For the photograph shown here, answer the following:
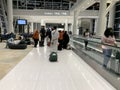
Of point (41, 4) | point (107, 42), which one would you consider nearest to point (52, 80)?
point (107, 42)

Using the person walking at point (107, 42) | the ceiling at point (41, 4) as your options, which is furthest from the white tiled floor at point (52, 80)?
the ceiling at point (41, 4)

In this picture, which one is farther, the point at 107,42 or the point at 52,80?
the point at 107,42

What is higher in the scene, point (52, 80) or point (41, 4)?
point (41, 4)

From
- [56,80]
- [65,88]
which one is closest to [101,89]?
[65,88]

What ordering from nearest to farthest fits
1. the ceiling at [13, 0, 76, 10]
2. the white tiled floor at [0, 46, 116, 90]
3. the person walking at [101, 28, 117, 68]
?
the white tiled floor at [0, 46, 116, 90] → the person walking at [101, 28, 117, 68] → the ceiling at [13, 0, 76, 10]

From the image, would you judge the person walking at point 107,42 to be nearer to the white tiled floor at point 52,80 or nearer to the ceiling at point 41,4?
the white tiled floor at point 52,80

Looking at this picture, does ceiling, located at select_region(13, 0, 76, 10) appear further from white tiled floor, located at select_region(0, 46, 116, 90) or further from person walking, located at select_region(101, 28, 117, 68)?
person walking, located at select_region(101, 28, 117, 68)

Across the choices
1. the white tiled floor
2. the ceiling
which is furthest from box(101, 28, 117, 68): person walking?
the ceiling

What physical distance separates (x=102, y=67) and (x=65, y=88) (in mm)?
1927

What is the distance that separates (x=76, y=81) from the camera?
589 cm

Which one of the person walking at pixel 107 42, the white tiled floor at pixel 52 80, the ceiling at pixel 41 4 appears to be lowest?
the white tiled floor at pixel 52 80

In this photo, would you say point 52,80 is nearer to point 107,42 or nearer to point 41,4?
point 107,42

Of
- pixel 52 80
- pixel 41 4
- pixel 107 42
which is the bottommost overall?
pixel 52 80

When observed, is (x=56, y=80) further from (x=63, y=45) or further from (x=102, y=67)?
(x=63, y=45)
